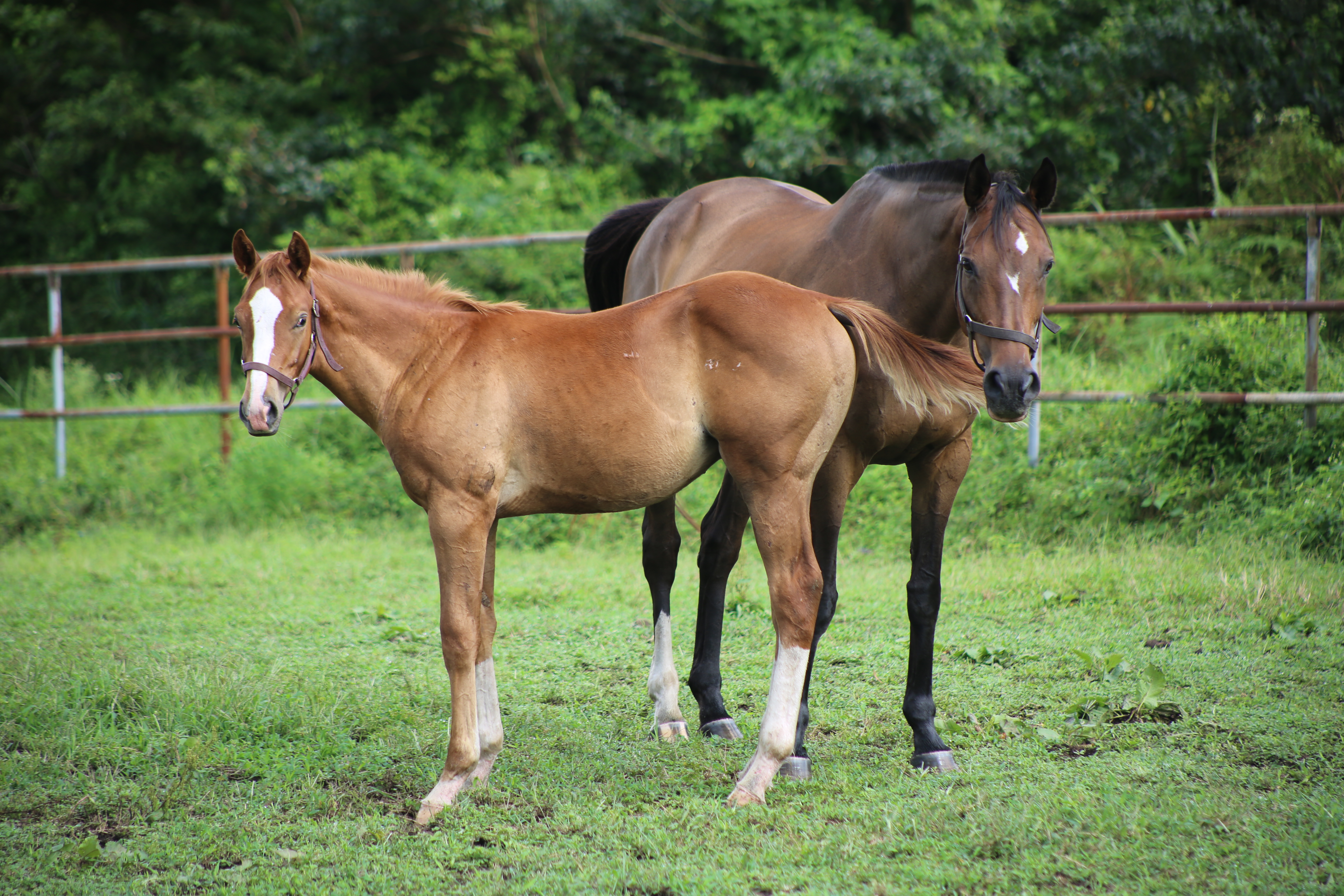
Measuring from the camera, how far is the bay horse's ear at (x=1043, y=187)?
348cm

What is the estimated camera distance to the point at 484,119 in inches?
479

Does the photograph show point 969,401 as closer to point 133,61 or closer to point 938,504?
point 938,504

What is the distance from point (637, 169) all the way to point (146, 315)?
6071 millimetres

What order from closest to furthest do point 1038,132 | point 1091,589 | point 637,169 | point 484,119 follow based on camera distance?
point 1091,589 < point 1038,132 < point 637,169 < point 484,119

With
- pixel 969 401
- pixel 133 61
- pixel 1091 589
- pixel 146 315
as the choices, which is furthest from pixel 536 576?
pixel 133 61

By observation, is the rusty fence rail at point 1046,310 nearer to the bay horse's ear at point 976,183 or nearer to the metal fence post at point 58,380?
the metal fence post at point 58,380

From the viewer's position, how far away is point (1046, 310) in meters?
6.65

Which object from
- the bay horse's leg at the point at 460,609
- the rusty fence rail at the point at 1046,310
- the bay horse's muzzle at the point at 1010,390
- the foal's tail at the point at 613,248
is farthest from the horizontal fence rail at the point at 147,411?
the bay horse's muzzle at the point at 1010,390

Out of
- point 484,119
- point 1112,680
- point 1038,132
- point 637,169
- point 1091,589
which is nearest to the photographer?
point 1112,680

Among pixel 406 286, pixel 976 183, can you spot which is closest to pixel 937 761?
pixel 976 183

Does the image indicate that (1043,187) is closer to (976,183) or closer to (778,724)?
(976,183)

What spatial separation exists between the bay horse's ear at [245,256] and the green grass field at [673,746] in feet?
5.27

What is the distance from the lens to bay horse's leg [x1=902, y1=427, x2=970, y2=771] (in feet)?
11.9

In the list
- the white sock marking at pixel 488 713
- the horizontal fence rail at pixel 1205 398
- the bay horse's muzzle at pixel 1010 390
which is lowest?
the white sock marking at pixel 488 713
